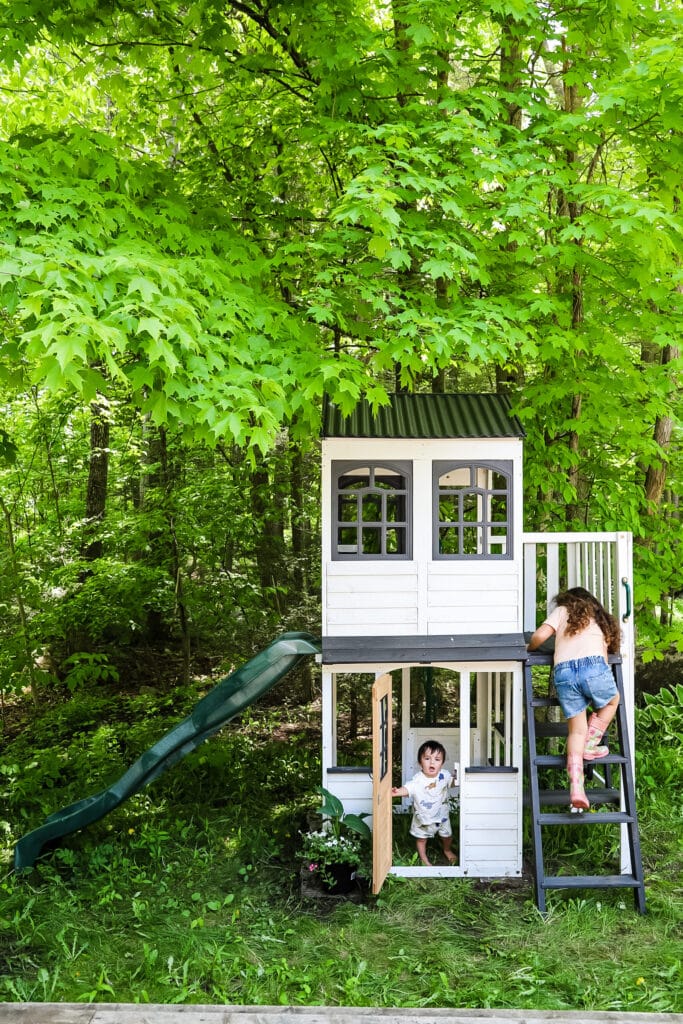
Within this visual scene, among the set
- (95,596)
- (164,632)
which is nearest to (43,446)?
(95,596)

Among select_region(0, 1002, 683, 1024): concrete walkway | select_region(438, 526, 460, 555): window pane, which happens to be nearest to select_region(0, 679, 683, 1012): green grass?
select_region(0, 1002, 683, 1024): concrete walkway

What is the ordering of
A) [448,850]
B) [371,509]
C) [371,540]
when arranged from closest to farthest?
[448,850] → [371,540] → [371,509]

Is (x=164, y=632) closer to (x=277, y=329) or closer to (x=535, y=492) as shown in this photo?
(x=535, y=492)

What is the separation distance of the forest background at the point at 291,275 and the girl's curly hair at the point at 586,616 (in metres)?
1.45

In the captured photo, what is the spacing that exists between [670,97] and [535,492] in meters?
3.51

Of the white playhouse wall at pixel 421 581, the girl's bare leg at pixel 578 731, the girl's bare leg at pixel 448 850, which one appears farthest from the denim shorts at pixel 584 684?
the girl's bare leg at pixel 448 850

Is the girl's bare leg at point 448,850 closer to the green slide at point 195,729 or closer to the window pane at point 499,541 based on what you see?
the green slide at point 195,729

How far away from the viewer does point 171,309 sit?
4.18 m

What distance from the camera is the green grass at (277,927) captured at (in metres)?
4.41

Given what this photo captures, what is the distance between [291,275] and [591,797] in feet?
16.2

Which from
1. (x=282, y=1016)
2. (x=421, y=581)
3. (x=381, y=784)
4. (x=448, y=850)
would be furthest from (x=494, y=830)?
(x=282, y=1016)

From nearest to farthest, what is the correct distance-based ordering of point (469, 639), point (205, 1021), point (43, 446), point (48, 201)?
1. point (205, 1021)
2. point (48, 201)
3. point (469, 639)
4. point (43, 446)

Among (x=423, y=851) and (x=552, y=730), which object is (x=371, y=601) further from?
(x=423, y=851)

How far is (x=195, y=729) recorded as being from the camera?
595 centimetres
